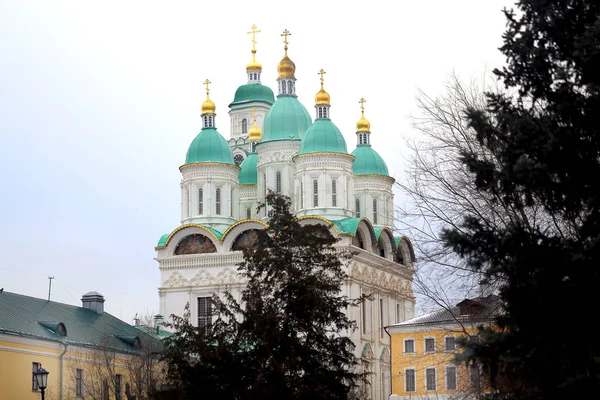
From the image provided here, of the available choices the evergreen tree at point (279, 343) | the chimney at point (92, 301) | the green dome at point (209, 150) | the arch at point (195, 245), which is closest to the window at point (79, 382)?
the chimney at point (92, 301)

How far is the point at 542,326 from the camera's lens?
47.5ft

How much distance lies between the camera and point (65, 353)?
4369cm

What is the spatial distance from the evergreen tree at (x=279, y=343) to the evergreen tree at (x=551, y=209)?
9.74 m

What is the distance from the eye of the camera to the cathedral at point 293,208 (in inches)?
2440

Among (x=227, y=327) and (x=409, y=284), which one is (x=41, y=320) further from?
(x=409, y=284)

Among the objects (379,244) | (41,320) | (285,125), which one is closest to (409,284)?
(379,244)

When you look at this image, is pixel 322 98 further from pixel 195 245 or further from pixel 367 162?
pixel 195 245

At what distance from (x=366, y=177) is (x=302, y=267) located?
139 ft

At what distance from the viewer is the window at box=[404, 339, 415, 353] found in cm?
4558

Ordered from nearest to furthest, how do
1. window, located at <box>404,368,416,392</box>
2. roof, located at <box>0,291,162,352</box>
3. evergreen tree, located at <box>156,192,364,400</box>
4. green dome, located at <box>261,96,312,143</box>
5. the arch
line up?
1. evergreen tree, located at <box>156,192,364,400</box>
2. roof, located at <box>0,291,162,352</box>
3. window, located at <box>404,368,416,392</box>
4. the arch
5. green dome, located at <box>261,96,312,143</box>

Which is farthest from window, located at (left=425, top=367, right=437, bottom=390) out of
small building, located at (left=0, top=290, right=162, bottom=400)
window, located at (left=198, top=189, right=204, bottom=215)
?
window, located at (left=198, top=189, right=204, bottom=215)

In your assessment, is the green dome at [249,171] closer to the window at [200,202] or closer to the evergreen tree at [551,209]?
the window at [200,202]

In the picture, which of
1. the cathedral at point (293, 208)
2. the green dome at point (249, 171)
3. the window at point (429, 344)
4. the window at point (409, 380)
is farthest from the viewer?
the green dome at point (249, 171)

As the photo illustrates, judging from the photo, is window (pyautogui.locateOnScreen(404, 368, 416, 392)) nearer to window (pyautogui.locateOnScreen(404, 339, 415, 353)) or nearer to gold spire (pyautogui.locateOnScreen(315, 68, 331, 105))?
window (pyautogui.locateOnScreen(404, 339, 415, 353))
